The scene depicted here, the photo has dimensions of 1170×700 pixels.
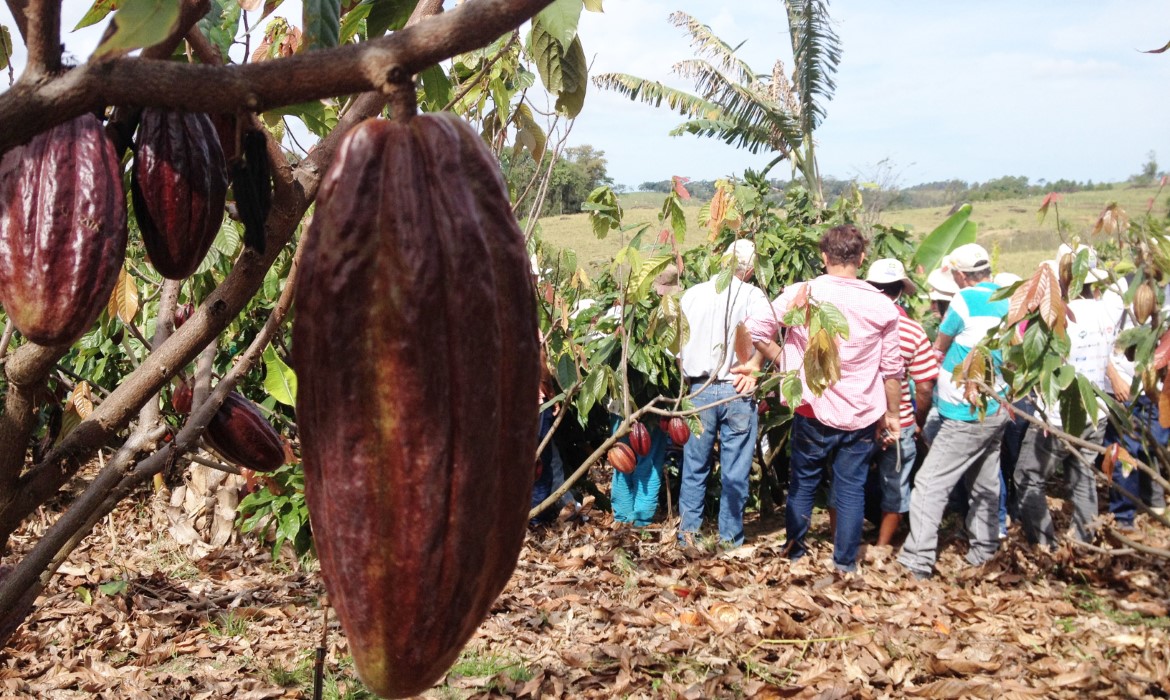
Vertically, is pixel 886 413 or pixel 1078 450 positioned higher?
pixel 886 413

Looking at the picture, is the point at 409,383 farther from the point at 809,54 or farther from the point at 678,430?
the point at 809,54

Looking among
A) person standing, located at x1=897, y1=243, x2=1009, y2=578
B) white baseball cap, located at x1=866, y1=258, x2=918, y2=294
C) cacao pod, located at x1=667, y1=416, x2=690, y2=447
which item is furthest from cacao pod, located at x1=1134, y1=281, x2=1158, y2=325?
cacao pod, located at x1=667, y1=416, x2=690, y2=447

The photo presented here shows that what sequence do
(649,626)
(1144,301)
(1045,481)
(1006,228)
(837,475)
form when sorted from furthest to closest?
(1006,228) → (1045,481) → (837,475) → (649,626) → (1144,301)

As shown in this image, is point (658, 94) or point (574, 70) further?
point (658, 94)

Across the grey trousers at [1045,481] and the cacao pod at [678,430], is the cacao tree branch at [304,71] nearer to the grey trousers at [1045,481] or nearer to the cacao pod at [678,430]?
the cacao pod at [678,430]

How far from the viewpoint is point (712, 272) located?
6043 millimetres

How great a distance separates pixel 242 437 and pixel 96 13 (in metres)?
0.58

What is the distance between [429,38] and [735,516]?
207 inches

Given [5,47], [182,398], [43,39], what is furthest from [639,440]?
[43,39]

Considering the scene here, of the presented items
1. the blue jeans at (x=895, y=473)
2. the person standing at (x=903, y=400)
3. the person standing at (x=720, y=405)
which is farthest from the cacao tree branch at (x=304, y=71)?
the blue jeans at (x=895, y=473)

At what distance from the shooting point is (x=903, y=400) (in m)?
5.27

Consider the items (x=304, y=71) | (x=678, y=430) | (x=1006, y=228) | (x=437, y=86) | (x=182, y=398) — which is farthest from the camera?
(x=1006, y=228)

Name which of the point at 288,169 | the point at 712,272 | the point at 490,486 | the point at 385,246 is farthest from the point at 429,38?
the point at 712,272

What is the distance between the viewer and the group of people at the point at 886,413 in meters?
4.82
